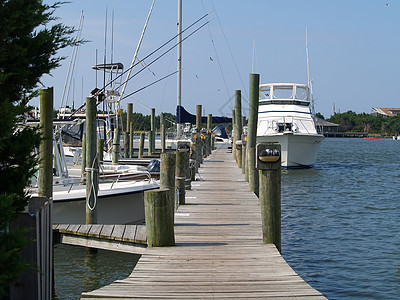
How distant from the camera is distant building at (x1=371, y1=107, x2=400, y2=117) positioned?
171 m

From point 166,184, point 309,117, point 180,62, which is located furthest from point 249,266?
point 309,117

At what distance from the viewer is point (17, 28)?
4.31 meters

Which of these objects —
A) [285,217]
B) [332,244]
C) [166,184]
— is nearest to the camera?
[166,184]

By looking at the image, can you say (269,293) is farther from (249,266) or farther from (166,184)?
(166,184)

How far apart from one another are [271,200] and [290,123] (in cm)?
2409

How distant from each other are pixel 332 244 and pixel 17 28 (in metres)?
10.4

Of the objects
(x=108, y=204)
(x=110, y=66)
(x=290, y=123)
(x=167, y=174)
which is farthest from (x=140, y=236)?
(x=290, y=123)

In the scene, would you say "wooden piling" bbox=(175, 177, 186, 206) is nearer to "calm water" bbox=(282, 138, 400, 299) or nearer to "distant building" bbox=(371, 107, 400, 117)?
"calm water" bbox=(282, 138, 400, 299)

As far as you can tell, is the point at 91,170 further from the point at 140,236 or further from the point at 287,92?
the point at 287,92

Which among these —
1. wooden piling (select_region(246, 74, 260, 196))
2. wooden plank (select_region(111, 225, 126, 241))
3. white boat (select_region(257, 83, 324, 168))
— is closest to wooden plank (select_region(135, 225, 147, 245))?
wooden plank (select_region(111, 225, 126, 241))

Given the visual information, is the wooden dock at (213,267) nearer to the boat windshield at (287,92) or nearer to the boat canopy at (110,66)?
the boat canopy at (110,66)

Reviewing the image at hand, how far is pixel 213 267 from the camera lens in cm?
645

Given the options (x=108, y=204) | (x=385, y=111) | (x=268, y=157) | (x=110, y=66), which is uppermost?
(x=385, y=111)

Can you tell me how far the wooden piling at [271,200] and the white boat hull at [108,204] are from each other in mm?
5862
